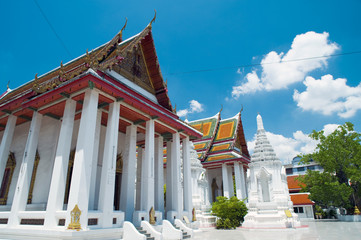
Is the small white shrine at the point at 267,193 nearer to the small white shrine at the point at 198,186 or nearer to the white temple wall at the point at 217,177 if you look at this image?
the small white shrine at the point at 198,186

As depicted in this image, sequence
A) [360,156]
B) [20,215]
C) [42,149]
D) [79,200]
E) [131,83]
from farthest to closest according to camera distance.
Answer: [360,156] → [131,83] → [42,149] → [20,215] → [79,200]

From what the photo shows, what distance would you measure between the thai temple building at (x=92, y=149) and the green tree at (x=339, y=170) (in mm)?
12992

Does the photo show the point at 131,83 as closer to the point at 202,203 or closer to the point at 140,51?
the point at 140,51

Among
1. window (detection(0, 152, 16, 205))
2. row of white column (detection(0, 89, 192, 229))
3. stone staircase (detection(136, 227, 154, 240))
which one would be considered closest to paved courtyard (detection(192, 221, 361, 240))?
row of white column (detection(0, 89, 192, 229))

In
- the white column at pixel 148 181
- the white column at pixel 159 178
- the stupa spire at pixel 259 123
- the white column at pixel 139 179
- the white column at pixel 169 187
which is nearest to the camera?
the white column at pixel 148 181

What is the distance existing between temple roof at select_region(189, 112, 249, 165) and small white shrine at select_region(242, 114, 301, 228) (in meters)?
2.93

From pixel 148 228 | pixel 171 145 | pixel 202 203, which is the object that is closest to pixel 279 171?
pixel 202 203

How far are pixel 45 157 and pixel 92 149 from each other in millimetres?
3309

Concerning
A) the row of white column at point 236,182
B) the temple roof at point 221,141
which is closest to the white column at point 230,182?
the row of white column at point 236,182

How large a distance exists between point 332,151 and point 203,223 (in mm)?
12451

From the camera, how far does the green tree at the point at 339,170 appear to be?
1897cm

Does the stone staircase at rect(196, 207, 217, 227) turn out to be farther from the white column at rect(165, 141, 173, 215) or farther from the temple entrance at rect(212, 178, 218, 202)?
the temple entrance at rect(212, 178, 218, 202)

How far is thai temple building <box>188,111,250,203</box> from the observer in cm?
1983

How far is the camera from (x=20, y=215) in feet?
25.0
